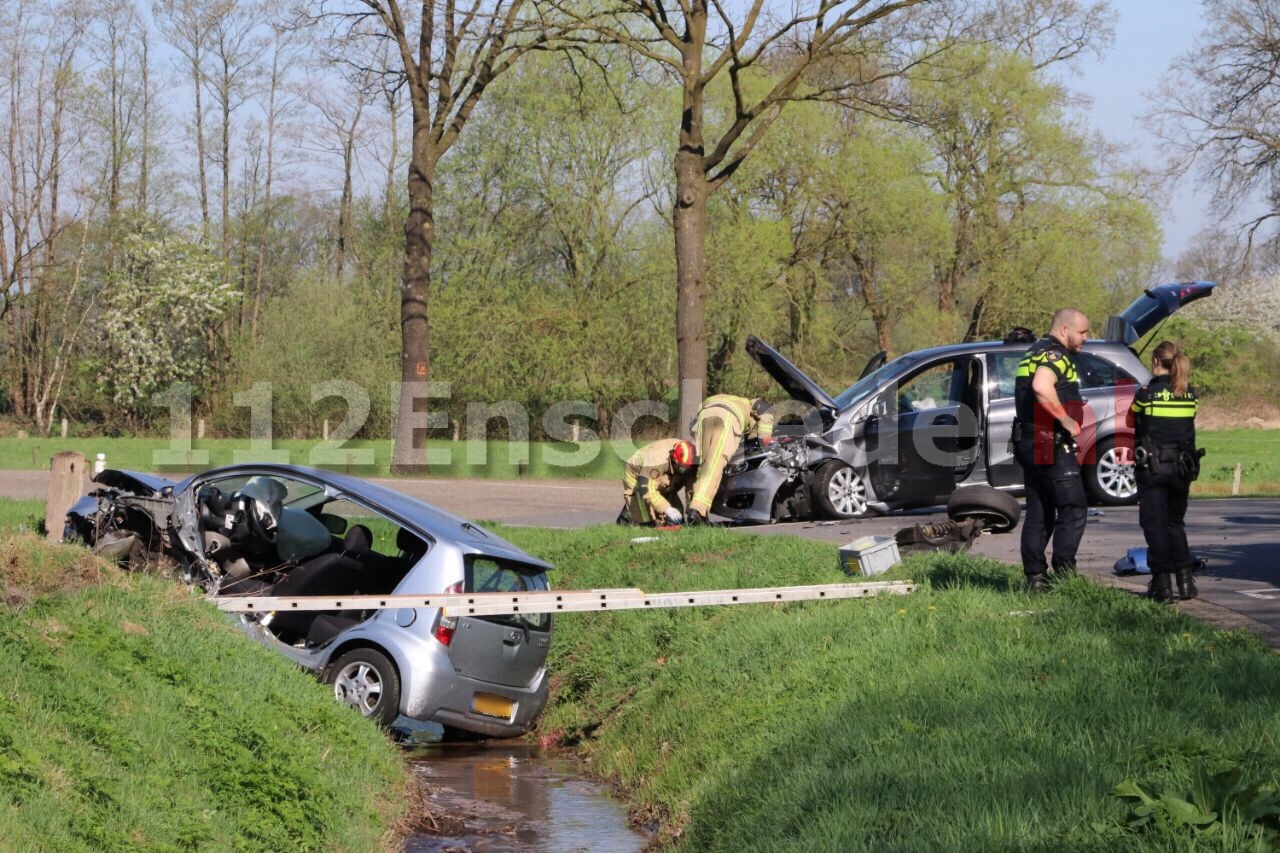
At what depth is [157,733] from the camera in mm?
6215

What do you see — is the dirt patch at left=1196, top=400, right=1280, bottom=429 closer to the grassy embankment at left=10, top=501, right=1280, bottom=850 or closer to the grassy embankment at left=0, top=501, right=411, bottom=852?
the grassy embankment at left=10, top=501, right=1280, bottom=850

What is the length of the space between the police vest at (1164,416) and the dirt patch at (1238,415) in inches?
1990

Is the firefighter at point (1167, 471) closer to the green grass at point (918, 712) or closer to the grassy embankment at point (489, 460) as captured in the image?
the green grass at point (918, 712)

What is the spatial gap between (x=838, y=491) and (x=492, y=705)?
741cm

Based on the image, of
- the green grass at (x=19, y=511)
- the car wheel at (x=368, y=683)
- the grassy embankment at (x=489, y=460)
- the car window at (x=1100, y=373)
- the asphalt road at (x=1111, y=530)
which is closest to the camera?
the car wheel at (x=368, y=683)

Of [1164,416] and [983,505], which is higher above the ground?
[1164,416]

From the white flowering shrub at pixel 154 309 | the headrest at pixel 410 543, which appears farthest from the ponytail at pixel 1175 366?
the white flowering shrub at pixel 154 309

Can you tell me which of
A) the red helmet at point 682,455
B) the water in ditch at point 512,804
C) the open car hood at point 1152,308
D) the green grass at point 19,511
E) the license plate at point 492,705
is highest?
the open car hood at point 1152,308

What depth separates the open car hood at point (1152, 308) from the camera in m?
15.5

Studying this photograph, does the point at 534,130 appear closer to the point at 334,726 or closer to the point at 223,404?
the point at 223,404

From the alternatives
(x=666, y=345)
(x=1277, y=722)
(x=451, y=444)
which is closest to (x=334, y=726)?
(x=1277, y=722)

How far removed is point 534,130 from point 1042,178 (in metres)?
17.0

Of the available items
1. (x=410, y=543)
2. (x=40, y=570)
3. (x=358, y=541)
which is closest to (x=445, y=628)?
(x=410, y=543)

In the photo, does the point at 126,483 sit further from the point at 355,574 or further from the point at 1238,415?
the point at 1238,415
